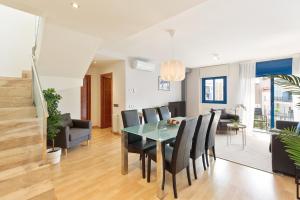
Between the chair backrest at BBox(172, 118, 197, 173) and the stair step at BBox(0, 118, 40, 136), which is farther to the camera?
the stair step at BBox(0, 118, 40, 136)

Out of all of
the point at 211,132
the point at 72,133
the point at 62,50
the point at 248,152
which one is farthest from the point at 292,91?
the point at 72,133

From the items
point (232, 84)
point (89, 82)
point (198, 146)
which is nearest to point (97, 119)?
point (89, 82)

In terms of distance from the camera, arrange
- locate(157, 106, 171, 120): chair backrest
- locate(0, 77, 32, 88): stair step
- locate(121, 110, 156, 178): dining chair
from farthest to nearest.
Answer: locate(157, 106, 171, 120): chair backrest
locate(0, 77, 32, 88): stair step
locate(121, 110, 156, 178): dining chair

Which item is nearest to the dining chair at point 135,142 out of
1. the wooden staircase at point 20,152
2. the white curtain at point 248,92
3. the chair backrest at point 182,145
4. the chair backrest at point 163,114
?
the chair backrest at point 182,145

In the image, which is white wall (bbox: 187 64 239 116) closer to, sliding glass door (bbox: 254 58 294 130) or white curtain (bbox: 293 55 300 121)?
sliding glass door (bbox: 254 58 294 130)

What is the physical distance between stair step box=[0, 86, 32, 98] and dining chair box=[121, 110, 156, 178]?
6.11 ft

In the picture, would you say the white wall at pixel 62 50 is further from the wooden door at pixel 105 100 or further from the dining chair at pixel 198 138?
the dining chair at pixel 198 138

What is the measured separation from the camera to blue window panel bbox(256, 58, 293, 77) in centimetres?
498

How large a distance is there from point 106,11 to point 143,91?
3.58 m

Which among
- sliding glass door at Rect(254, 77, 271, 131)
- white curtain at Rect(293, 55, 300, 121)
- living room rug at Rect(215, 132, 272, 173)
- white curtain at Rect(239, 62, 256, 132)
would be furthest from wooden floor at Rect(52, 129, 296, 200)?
sliding glass door at Rect(254, 77, 271, 131)

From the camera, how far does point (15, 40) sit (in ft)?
12.5

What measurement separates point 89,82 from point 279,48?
5.97 meters

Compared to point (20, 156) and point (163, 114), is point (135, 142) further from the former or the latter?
point (20, 156)

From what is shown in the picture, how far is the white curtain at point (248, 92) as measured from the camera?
5562mm
